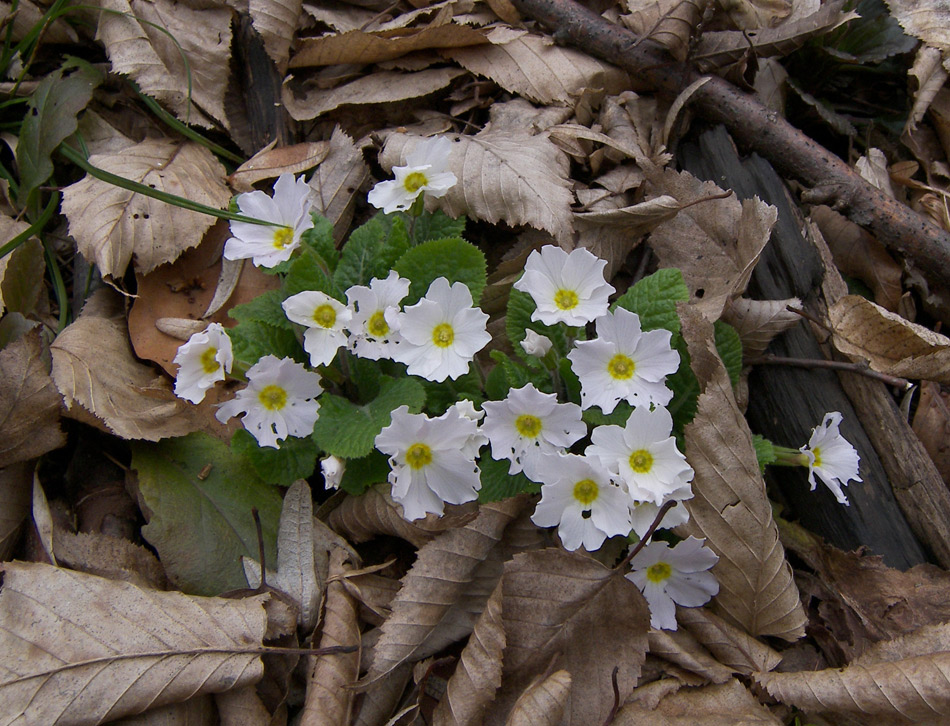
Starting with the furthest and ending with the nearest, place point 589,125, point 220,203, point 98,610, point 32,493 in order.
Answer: point 589,125 < point 220,203 < point 32,493 < point 98,610

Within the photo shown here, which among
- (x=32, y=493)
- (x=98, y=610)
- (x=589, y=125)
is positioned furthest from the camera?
(x=589, y=125)

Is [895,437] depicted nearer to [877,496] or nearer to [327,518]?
[877,496]

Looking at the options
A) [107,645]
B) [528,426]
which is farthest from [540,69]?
[107,645]

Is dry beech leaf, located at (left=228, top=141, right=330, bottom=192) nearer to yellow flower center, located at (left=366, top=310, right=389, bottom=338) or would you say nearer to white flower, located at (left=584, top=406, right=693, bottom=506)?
yellow flower center, located at (left=366, top=310, right=389, bottom=338)

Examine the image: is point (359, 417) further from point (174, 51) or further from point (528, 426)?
point (174, 51)

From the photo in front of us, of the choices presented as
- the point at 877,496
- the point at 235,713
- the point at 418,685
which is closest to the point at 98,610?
the point at 235,713

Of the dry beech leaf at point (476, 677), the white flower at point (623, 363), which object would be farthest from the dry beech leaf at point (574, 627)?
the white flower at point (623, 363)

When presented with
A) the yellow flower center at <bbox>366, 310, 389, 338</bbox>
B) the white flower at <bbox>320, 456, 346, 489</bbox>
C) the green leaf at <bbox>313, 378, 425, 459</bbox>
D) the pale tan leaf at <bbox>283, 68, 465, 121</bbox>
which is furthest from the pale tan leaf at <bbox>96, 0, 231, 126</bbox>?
the white flower at <bbox>320, 456, 346, 489</bbox>
